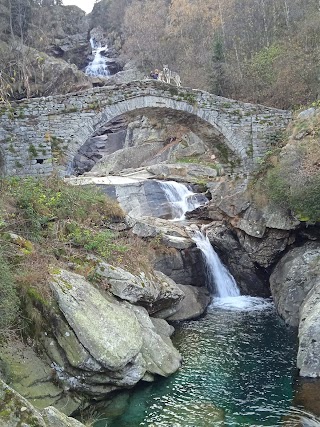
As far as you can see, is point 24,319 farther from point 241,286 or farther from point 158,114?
point 158,114

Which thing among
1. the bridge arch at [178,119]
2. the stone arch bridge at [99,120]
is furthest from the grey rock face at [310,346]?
the bridge arch at [178,119]

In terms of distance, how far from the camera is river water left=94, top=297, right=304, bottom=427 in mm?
6680

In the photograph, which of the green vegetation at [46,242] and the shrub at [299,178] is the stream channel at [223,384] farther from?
the shrub at [299,178]

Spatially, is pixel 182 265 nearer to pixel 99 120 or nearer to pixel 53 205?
pixel 53 205

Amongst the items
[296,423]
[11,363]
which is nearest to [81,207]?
[11,363]

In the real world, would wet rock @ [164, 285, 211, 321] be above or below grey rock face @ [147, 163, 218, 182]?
below

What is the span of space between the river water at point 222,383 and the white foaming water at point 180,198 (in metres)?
6.61

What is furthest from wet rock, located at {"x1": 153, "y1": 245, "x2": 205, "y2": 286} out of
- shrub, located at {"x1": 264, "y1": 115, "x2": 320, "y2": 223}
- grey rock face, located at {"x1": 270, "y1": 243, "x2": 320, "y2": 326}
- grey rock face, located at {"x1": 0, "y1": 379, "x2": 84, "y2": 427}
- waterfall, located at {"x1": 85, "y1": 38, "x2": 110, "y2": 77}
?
waterfall, located at {"x1": 85, "y1": 38, "x2": 110, "y2": 77}

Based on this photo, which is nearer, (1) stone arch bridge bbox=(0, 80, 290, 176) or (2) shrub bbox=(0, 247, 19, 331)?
(2) shrub bbox=(0, 247, 19, 331)

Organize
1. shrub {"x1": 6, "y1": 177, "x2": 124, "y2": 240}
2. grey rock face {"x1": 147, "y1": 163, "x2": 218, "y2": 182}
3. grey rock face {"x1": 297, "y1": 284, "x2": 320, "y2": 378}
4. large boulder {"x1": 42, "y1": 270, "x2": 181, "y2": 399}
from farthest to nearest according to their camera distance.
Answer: grey rock face {"x1": 147, "y1": 163, "x2": 218, "y2": 182}
shrub {"x1": 6, "y1": 177, "x2": 124, "y2": 240}
grey rock face {"x1": 297, "y1": 284, "x2": 320, "y2": 378}
large boulder {"x1": 42, "y1": 270, "x2": 181, "y2": 399}

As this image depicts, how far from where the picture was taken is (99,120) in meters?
14.2

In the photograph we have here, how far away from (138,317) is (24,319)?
7.23 ft

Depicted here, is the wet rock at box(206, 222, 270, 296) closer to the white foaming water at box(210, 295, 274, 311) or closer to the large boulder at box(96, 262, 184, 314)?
the white foaming water at box(210, 295, 274, 311)

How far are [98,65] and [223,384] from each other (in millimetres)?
34397
